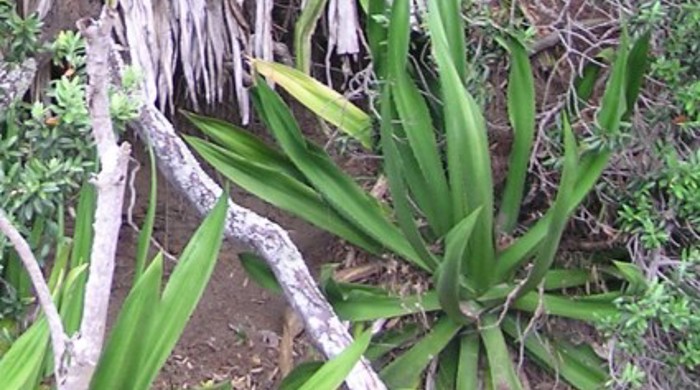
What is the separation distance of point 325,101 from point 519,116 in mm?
526

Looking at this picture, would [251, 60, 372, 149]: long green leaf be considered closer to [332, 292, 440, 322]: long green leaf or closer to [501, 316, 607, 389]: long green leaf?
[332, 292, 440, 322]: long green leaf

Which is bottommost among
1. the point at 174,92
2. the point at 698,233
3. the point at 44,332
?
the point at 698,233

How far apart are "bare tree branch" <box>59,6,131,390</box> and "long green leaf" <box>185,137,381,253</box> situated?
1180 mm

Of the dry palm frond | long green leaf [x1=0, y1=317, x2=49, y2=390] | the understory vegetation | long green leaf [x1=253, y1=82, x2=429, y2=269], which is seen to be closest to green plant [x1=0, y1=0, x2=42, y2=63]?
the understory vegetation

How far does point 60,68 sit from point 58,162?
28.8 inches

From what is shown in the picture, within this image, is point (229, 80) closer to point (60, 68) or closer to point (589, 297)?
point (60, 68)

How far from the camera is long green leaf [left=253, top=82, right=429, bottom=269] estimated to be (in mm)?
2744

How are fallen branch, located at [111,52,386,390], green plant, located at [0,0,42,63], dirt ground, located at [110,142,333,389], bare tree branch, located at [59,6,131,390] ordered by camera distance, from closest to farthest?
bare tree branch, located at [59,6,131,390] → fallen branch, located at [111,52,386,390] → green plant, located at [0,0,42,63] → dirt ground, located at [110,142,333,389]

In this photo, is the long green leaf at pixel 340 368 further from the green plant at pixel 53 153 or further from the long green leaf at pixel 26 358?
the green plant at pixel 53 153

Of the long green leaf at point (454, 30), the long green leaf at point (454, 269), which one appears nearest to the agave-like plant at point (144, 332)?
the long green leaf at point (454, 269)

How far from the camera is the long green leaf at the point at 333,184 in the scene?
2.74 m

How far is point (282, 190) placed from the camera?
2.80m

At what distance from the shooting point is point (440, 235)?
278cm

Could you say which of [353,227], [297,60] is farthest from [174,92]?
[353,227]
